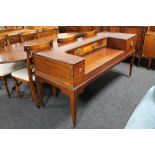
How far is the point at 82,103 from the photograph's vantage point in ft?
7.57

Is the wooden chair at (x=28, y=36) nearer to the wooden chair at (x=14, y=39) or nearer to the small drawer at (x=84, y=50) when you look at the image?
the wooden chair at (x=14, y=39)

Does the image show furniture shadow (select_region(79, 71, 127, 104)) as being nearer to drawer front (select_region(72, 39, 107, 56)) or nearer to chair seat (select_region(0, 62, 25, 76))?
drawer front (select_region(72, 39, 107, 56))

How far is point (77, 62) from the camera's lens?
1497 millimetres

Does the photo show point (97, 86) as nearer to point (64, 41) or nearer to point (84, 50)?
point (84, 50)

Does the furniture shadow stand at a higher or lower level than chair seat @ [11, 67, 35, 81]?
lower

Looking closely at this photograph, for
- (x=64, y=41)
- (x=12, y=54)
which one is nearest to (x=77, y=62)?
(x=64, y=41)

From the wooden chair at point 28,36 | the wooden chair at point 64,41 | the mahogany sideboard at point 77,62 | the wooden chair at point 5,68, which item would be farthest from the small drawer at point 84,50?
the wooden chair at point 28,36

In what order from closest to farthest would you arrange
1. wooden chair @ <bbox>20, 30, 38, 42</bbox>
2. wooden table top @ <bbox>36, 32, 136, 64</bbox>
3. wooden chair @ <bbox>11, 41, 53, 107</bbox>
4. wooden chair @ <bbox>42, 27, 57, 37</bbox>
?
wooden table top @ <bbox>36, 32, 136, 64</bbox>
wooden chair @ <bbox>11, 41, 53, 107</bbox>
wooden chair @ <bbox>20, 30, 38, 42</bbox>
wooden chair @ <bbox>42, 27, 57, 37</bbox>

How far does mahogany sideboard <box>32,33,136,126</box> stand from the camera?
1.57 meters

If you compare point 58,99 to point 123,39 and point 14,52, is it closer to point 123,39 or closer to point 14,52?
point 14,52

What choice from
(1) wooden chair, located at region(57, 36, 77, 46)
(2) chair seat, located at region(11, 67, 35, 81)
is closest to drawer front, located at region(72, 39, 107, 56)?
(1) wooden chair, located at region(57, 36, 77, 46)

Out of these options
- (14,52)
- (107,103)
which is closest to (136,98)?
(107,103)

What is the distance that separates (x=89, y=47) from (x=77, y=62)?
0.83 meters

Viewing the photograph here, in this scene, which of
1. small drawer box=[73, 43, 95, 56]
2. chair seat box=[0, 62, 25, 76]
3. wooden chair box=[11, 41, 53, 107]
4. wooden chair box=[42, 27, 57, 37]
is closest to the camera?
wooden chair box=[11, 41, 53, 107]
